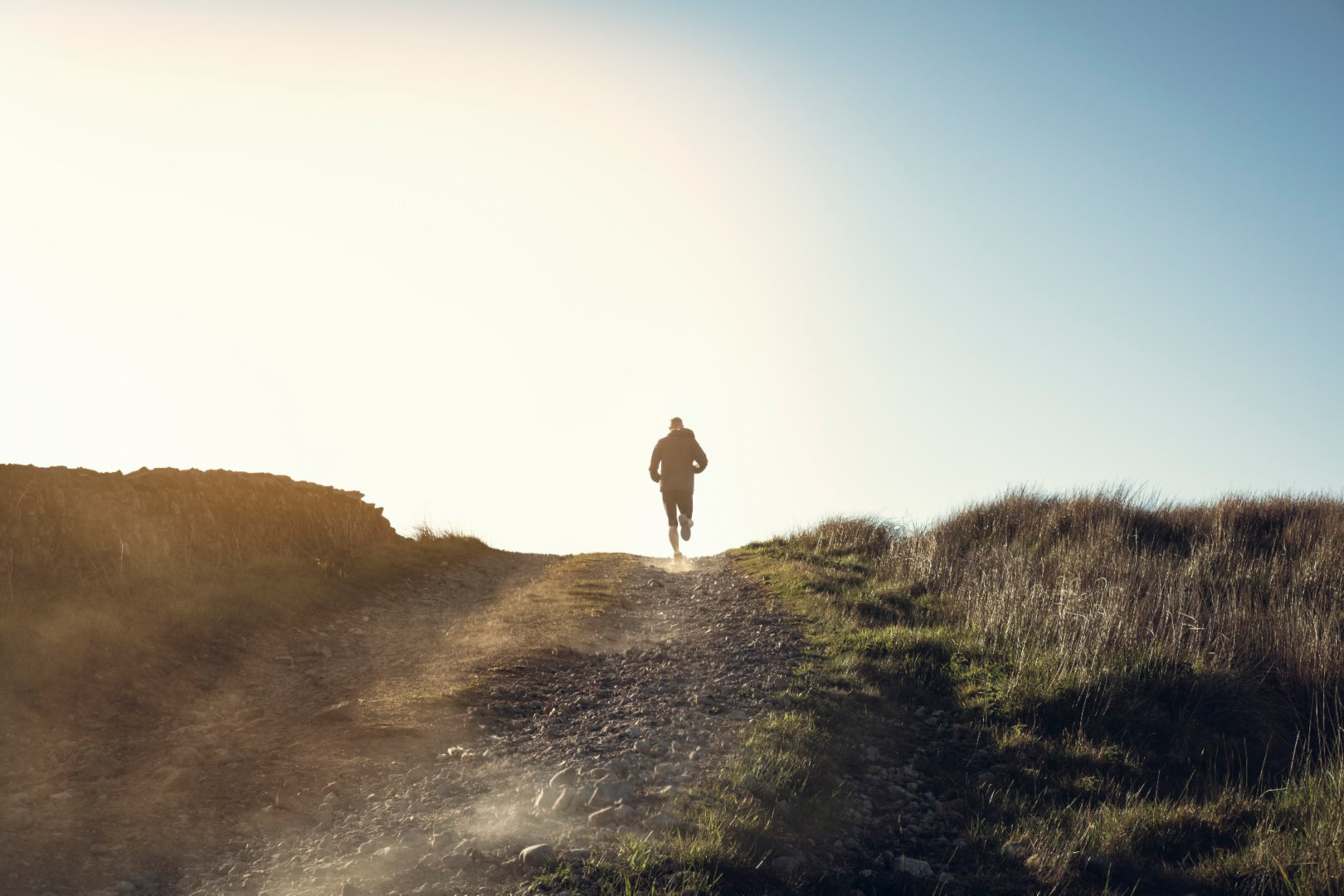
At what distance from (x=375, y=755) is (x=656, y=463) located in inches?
502

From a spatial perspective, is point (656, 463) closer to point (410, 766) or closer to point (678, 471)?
point (678, 471)

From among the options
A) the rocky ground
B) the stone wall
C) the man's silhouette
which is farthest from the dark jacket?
the rocky ground

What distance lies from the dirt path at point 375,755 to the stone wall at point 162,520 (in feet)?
8.40

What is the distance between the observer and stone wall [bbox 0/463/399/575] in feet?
32.3

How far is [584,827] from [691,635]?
17.7 feet

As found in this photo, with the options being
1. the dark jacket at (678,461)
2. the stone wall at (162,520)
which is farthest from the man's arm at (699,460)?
the stone wall at (162,520)

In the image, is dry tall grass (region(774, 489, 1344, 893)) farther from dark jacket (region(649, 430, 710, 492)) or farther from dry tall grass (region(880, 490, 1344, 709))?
dark jacket (region(649, 430, 710, 492))

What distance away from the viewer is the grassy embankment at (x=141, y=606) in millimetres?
7664

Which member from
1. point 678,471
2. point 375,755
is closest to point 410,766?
point 375,755

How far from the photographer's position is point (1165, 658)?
7.94 meters

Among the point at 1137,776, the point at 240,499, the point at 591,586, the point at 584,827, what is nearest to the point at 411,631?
the point at 591,586

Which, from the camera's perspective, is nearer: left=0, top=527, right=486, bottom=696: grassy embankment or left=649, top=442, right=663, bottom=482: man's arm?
left=0, top=527, right=486, bottom=696: grassy embankment

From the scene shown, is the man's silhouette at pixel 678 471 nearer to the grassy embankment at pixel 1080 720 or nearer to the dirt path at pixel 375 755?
the grassy embankment at pixel 1080 720

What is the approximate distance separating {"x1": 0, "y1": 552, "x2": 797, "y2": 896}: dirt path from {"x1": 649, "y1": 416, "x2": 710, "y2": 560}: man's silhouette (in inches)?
302
